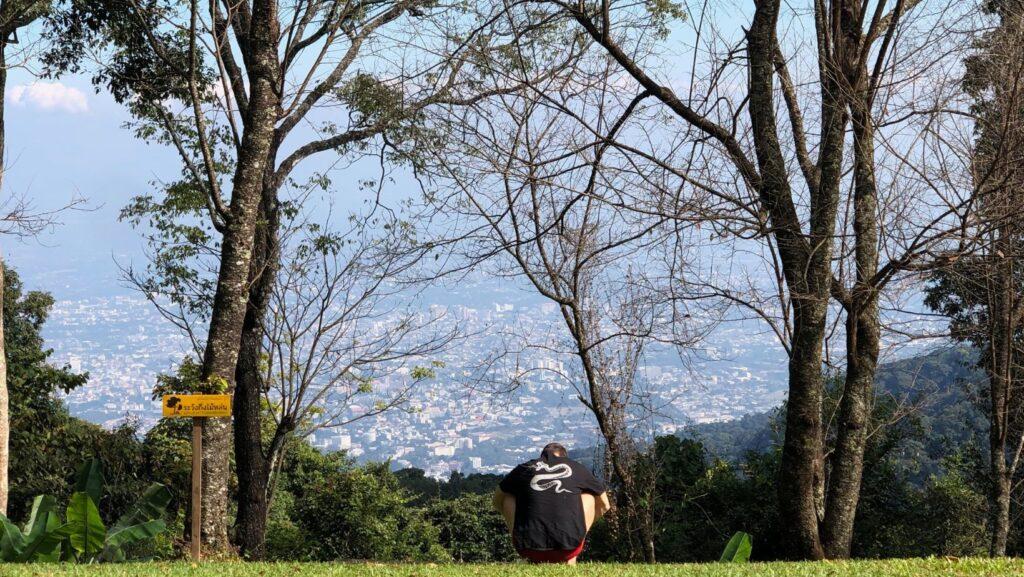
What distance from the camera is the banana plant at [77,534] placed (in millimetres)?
7934

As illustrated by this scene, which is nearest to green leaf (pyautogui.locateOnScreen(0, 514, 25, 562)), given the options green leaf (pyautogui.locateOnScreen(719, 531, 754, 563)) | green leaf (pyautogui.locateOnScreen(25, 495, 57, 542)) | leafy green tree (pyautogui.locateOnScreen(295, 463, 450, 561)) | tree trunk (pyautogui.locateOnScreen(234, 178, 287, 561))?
green leaf (pyautogui.locateOnScreen(25, 495, 57, 542))

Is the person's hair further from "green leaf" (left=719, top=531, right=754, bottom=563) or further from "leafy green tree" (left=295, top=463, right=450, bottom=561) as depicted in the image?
"leafy green tree" (left=295, top=463, right=450, bottom=561)

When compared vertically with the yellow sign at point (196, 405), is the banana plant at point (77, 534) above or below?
below

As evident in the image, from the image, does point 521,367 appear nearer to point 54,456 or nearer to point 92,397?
point 54,456

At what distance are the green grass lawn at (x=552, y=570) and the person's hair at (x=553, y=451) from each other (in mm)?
732

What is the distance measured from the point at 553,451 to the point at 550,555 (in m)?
0.70

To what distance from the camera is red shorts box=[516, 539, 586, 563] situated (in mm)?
6523

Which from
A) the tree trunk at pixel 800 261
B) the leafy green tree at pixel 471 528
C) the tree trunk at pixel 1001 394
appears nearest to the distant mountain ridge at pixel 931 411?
the tree trunk at pixel 1001 394

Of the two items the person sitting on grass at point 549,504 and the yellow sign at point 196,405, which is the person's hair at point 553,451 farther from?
the yellow sign at point 196,405

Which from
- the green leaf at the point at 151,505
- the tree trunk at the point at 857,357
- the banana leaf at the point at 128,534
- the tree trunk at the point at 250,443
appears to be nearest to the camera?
the banana leaf at the point at 128,534

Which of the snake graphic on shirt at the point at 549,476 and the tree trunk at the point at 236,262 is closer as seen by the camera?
the snake graphic on shirt at the point at 549,476

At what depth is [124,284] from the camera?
15875 millimetres

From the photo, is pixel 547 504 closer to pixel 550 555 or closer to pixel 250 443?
pixel 550 555

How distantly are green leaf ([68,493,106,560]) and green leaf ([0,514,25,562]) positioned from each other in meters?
0.41
